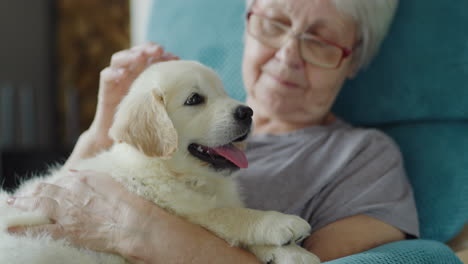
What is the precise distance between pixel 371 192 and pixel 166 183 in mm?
555

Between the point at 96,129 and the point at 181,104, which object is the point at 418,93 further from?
the point at 96,129

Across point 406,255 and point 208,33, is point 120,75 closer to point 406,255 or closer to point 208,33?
point 208,33

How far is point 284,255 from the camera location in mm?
951

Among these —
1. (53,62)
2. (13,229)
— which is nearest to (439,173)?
(13,229)

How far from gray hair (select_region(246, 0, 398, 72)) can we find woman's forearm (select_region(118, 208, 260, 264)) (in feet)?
2.60

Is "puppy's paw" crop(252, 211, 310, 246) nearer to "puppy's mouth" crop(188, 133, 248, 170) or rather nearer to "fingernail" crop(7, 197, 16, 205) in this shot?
"puppy's mouth" crop(188, 133, 248, 170)

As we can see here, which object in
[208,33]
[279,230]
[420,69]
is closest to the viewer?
[279,230]

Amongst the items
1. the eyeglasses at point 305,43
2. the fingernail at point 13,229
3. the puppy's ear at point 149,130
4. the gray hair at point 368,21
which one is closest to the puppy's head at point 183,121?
the puppy's ear at point 149,130

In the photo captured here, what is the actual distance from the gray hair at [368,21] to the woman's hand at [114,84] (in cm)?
43

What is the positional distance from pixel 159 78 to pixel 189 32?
853mm

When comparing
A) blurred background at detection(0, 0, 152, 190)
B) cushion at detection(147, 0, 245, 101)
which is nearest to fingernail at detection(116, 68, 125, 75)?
cushion at detection(147, 0, 245, 101)

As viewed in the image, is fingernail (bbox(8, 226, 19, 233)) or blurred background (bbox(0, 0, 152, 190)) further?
blurred background (bbox(0, 0, 152, 190))

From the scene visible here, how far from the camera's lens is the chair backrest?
1.39 m

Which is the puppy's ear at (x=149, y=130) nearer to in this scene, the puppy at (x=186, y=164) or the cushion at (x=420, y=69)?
the puppy at (x=186, y=164)
